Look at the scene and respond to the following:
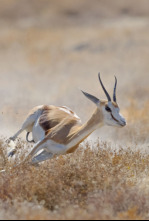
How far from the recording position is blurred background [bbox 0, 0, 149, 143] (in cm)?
2238

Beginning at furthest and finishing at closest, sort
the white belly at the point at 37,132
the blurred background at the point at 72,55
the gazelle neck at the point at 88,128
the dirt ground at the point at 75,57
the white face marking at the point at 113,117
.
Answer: the blurred background at the point at 72,55 → the dirt ground at the point at 75,57 → the white belly at the point at 37,132 → the gazelle neck at the point at 88,128 → the white face marking at the point at 113,117

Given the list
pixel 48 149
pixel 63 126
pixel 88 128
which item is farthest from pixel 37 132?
pixel 88 128

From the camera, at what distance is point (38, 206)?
702 cm

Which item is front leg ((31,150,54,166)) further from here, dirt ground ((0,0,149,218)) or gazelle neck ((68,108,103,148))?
dirt ground ((0,0,149,218))

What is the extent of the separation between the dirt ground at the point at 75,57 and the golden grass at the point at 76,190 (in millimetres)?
5364

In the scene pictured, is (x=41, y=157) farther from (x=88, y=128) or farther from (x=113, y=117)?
(x=113, y=117)

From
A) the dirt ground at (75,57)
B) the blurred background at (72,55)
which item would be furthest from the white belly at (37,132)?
the blurred background at (72,55)

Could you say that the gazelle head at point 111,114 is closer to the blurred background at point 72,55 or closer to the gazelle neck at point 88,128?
the gazelle neck at point 88,128

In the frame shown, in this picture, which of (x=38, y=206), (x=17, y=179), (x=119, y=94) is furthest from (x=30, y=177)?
(x=119, y=94)

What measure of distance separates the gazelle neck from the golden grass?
0.41 m

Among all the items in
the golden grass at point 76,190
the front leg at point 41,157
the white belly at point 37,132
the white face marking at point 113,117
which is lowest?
the front leg at point 41,157

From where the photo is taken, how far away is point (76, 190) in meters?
7.75

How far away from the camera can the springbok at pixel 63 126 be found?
9109 millimetres

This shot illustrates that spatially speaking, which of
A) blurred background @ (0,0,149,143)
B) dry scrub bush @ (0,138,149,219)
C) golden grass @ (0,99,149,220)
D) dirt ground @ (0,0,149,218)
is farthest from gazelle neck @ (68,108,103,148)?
blurred background @ (0,0,149,143)
